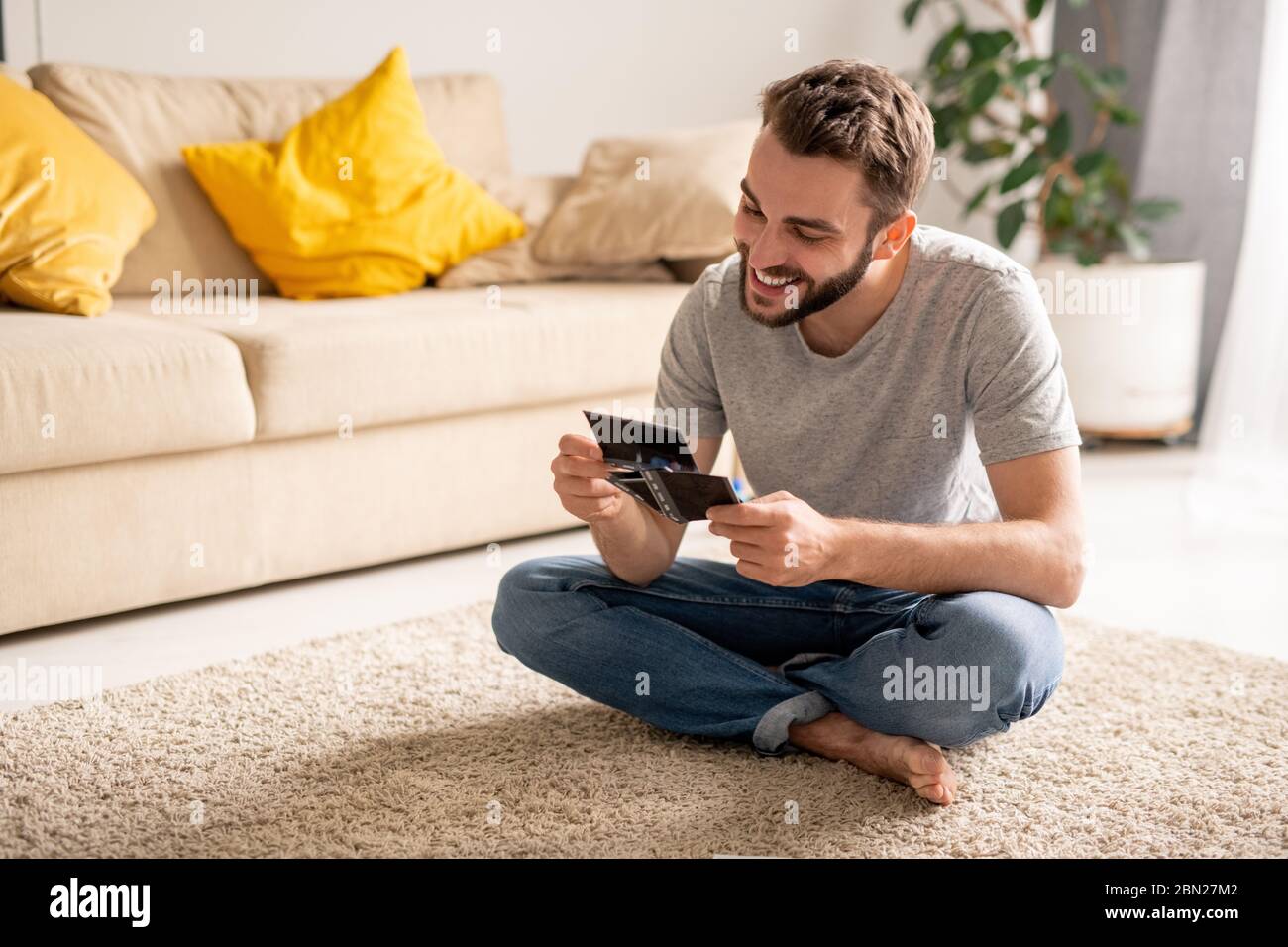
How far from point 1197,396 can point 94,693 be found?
3132 mm

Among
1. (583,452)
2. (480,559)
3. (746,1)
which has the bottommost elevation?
(480,559)

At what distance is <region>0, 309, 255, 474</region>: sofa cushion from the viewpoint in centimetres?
207

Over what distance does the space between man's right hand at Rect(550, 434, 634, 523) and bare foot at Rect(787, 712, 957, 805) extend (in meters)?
0.37

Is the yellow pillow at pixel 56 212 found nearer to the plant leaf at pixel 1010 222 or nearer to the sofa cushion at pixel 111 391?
the sofa cushion at pixel 111 391

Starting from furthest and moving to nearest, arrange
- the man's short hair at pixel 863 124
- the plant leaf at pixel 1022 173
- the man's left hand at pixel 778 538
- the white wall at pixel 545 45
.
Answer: the plant leaf at pixel 1022 173 < the white wall at pixel 545 45 < the man's short hair at pixel 863 124 < the man's left hand at pixel 778 538

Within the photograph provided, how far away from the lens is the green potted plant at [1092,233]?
3.54 metres

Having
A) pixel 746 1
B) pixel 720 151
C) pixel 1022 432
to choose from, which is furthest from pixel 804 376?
pixel 746 1

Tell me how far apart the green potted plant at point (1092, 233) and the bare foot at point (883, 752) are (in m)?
2.15

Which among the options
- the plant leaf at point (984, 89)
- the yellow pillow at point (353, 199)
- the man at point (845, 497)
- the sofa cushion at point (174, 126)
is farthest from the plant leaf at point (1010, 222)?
the man at point (845, 497)

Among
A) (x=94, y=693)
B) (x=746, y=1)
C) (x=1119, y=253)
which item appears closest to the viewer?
(x=94, y=693)

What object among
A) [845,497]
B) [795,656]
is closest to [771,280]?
[845,497]

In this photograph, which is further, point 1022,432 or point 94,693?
point 94,693

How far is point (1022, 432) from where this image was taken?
61.4 inches
